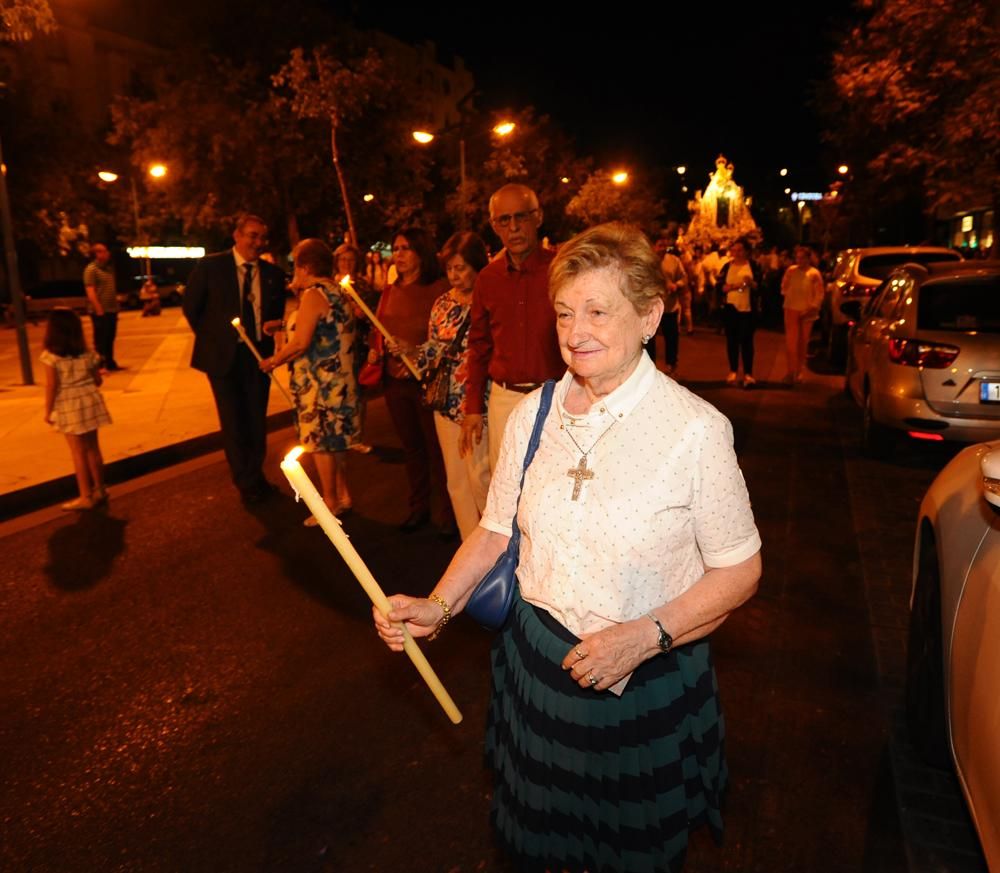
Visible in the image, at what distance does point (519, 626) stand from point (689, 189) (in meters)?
81.0

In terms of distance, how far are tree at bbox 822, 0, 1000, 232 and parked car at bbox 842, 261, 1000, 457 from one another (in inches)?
206

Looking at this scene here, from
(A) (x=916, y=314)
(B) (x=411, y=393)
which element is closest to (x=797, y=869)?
(B) (x=411, y=393)

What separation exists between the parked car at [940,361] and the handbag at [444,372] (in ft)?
14.3

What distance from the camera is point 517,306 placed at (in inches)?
174

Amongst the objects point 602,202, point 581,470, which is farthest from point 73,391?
point 602,202

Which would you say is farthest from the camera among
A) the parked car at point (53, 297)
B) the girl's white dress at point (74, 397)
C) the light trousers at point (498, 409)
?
the parked car at point (53, 297)

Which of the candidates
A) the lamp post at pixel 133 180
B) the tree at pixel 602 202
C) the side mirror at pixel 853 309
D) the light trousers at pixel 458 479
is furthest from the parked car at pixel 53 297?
the light trousers at pixel 458 479

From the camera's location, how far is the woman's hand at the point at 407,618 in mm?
2018

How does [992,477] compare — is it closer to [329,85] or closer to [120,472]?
[120,472]

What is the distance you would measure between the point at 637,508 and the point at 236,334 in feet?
19.0

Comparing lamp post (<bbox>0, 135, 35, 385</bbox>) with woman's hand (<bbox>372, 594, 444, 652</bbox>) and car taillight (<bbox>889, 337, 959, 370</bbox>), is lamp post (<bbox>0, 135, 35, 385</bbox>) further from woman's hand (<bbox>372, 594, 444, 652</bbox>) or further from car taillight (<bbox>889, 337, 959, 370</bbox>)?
woman's hand (<bbox>372, 594, 444, 652</bbox>)

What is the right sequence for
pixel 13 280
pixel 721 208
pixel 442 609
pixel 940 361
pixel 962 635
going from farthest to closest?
pixel 721 208
pixel 13 280
pixel 940 361
pixel 962 635
pixel 442 609

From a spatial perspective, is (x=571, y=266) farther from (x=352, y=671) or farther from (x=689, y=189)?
(x=689, y=189)

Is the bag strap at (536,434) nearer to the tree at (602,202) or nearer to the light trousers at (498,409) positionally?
the light trousers at (498,409)
